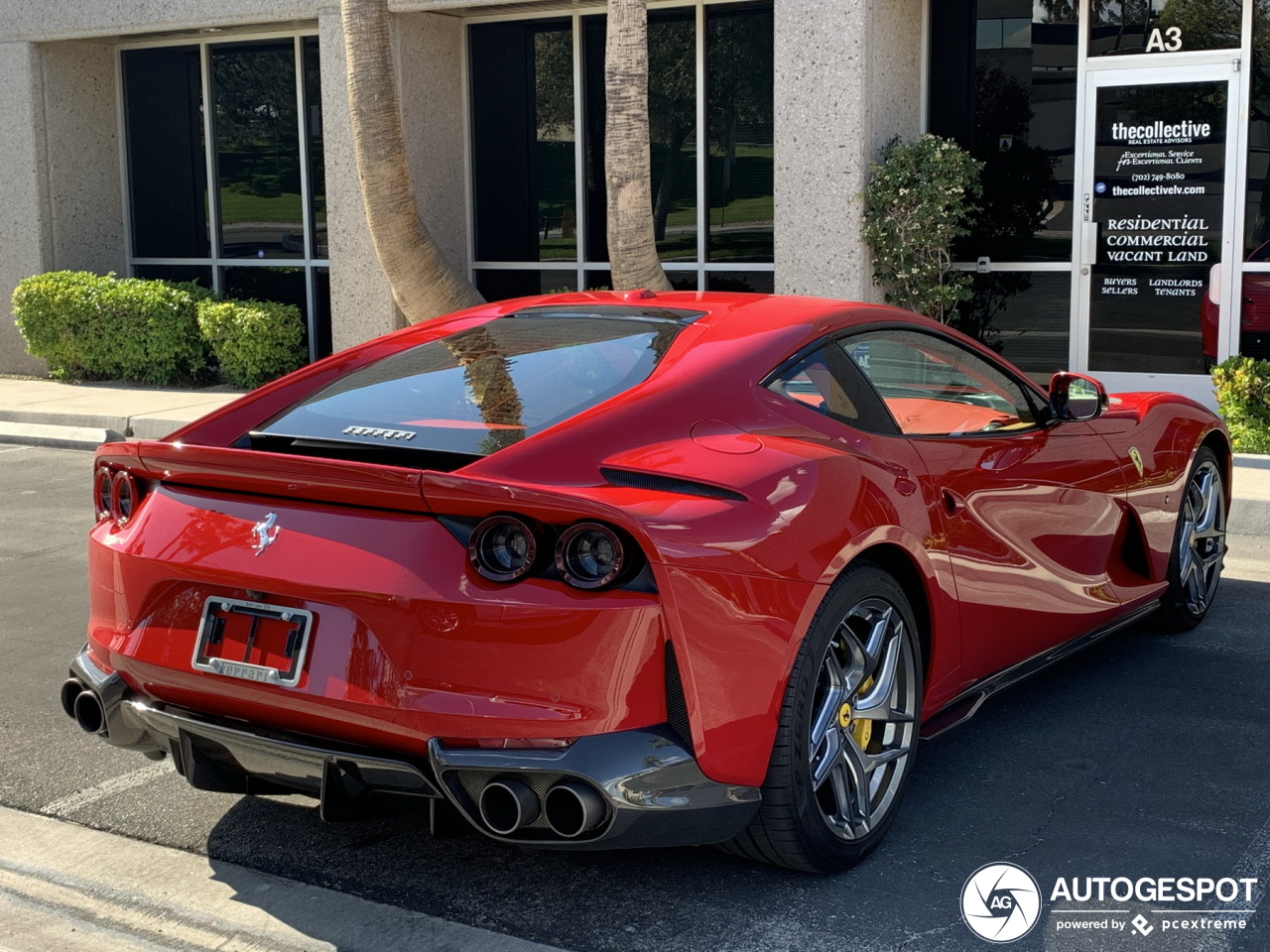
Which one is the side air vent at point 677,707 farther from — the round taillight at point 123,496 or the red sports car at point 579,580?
the round taillight at point 123,496

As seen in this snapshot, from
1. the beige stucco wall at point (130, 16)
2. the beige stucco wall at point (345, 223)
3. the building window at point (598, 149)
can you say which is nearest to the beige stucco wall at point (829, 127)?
the building window at point (598, 149)

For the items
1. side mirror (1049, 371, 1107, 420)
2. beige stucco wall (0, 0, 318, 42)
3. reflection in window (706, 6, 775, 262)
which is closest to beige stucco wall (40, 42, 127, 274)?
beige stucco wall (0, 0, 318, 42)

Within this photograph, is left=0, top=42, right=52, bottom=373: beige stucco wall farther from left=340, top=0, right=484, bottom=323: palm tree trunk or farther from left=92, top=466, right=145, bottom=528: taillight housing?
left=92, top=466, right=145, bottom=528: taillight housing

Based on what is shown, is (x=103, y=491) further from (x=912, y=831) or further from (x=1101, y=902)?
(x=1101, y=902)

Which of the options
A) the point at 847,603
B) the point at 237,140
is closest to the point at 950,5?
the point at 237,140

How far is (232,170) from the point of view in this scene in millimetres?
16312

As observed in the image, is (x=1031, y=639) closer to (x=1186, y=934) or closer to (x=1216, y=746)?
(x=1216, y=746)

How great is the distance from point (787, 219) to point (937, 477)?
8164 mm

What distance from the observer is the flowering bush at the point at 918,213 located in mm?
11508

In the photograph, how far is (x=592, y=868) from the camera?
3.84 meters

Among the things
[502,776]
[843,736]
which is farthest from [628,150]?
[502,776]

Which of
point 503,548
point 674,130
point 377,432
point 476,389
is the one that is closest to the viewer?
point 503,548

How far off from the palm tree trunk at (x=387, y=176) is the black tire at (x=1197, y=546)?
7.20m

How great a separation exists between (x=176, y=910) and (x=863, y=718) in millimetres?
1803
